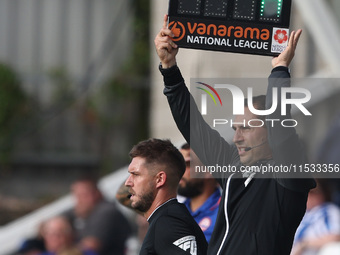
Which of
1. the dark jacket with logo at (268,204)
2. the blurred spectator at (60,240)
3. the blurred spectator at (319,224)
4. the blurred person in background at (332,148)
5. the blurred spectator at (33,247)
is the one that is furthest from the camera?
the blurred spectator at (33,247)

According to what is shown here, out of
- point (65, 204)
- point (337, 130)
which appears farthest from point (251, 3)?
point (65, 204)

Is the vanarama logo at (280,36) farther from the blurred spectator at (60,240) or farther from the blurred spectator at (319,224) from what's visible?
the blurred spectator at (60,240)

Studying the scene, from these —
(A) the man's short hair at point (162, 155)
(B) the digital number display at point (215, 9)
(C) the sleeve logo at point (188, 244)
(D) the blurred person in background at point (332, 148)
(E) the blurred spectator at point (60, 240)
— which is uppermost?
(B) the digital number display at point (215, 9)

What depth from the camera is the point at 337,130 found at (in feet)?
28.1

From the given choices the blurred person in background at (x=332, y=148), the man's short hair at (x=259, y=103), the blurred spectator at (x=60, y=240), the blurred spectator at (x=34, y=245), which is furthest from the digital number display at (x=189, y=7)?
the blurred spectator at (x=34, y=245)

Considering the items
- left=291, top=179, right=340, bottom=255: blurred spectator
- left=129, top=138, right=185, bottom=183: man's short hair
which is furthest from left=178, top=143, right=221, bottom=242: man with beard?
left=291, top=179, right=340, bottom=255: blurred spectator

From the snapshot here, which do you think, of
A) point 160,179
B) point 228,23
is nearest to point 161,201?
point 160,179

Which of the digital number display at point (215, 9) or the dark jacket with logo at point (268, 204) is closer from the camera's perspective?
the dark jacket with logo at point (268, 204)

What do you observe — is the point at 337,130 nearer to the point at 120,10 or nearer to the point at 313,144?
the point at 313,144

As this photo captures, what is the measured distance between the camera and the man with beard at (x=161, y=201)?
3.67 metres

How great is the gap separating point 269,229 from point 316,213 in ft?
11.0

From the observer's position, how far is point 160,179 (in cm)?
384

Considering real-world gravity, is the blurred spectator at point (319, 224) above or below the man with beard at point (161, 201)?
below

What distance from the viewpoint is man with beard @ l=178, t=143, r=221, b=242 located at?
499 cm
